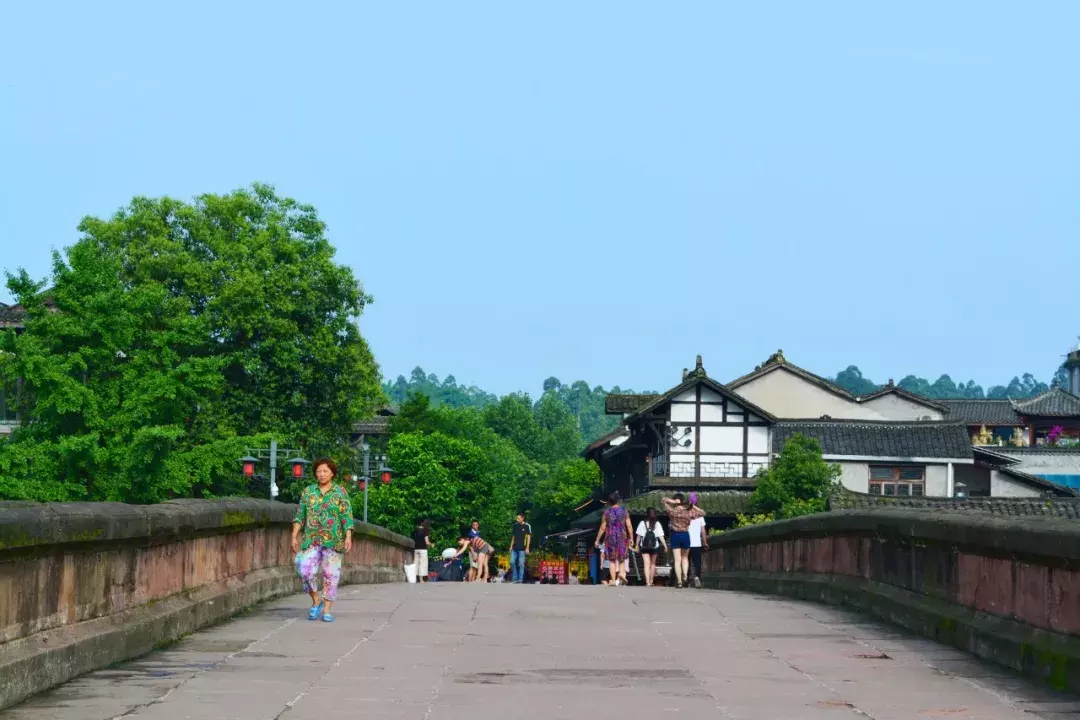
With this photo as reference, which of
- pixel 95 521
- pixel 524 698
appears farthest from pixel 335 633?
pixel 524 698

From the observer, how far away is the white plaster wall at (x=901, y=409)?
7800 centimetres

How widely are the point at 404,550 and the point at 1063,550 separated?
2845 centimetres

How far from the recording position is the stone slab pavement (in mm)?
7969

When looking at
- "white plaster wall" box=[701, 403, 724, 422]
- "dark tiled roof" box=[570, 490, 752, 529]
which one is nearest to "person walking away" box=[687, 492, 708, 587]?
"dark tiled roof" box=[570, 490, 752, 529]

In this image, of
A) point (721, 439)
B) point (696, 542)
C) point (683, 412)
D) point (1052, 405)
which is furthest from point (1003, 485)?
point (696, 542)

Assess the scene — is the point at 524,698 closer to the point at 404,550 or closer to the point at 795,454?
the point at 404,550

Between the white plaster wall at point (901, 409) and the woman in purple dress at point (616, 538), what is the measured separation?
2061 inches

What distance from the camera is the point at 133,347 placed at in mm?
56094

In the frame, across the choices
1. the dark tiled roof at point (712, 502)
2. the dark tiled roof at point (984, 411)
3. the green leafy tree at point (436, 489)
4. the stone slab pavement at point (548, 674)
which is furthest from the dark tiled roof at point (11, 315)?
the stone slab pavement at point (548, 674)

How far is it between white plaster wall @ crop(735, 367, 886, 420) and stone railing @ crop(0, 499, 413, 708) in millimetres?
59648

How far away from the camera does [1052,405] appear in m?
93.8

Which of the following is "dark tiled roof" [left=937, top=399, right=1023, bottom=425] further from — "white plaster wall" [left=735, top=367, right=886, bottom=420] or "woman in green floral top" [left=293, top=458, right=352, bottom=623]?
"woman in green floral top" [left=293, top=458, right=352, bottom=623]

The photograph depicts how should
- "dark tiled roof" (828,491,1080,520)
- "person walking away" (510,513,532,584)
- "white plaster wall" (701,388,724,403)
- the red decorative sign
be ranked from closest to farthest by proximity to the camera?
"dark tiled roof" (828,491,1080,520) → "person walking away" (510,513,532,584) → the red decorative sign → "white plaster wall" (701,388,724,403)

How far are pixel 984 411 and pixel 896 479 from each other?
33620 millimetres
